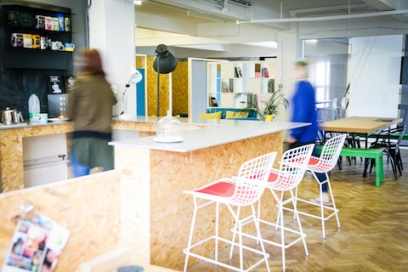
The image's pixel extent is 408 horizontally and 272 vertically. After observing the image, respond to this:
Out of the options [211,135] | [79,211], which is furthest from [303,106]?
[79,211]

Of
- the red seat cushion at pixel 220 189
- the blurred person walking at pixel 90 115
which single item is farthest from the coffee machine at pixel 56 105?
the red seat cushion at pixel 220 189

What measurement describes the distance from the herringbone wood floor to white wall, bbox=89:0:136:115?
9.63ft

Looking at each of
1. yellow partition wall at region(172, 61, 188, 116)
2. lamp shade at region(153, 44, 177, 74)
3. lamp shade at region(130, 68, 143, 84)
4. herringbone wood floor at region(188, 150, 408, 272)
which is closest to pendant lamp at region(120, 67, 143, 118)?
lamp shade at region(130, 68, 143, 84)

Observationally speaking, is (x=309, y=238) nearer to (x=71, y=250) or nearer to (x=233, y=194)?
(x=233, y=194)

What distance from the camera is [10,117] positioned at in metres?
4.96

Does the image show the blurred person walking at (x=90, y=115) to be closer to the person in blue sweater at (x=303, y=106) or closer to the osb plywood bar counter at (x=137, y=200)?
the osb plywood bar counter at (x=137, y=200)

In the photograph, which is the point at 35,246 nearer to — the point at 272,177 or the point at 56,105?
the point at 272,177

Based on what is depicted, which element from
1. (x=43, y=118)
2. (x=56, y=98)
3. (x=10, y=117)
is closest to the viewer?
(x=10, y=117)

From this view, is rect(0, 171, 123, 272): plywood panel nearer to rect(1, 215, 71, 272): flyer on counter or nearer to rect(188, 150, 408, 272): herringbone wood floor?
rect(1, 215, 71, 272): flyer on counter

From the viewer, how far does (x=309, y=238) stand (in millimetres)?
4277

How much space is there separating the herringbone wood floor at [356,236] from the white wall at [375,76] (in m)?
3.89

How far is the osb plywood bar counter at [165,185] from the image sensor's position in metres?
3.16

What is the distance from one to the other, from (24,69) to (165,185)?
3.21m

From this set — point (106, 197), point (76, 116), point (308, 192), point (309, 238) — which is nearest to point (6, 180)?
point (76, 116)
